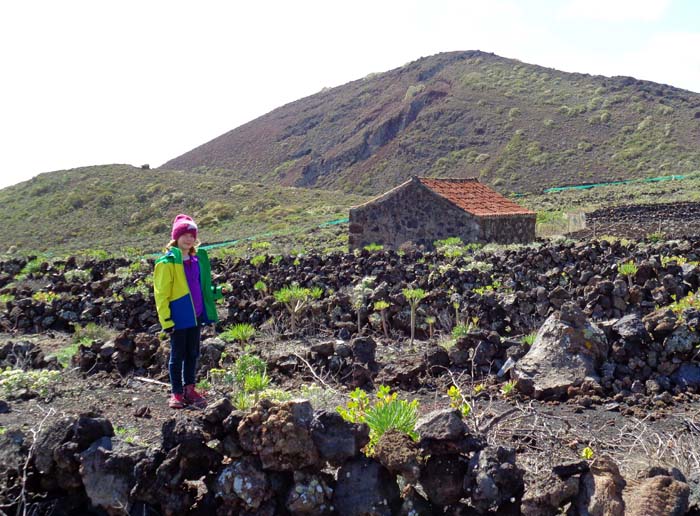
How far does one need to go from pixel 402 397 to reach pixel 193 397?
68.0 inches

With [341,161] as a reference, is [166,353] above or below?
below

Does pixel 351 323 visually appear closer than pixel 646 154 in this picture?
Yes

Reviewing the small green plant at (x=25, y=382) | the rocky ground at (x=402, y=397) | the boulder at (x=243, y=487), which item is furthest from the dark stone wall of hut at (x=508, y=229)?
the boulder at (x=243, y=487)

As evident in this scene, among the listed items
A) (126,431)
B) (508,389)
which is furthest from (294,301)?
(126,431)

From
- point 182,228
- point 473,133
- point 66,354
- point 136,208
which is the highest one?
point 473,133

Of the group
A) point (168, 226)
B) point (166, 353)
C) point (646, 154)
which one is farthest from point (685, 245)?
point (646, 154)

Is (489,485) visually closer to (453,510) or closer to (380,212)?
(453,510)

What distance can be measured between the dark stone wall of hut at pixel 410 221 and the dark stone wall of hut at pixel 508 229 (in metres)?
0.33

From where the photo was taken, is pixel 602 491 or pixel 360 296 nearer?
pixel 602 491

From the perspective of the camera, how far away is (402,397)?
568 centimetres

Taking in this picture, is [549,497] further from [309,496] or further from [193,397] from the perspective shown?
[193,397]

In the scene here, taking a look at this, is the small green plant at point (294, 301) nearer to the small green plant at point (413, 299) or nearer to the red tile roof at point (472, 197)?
the small green plant at point (413, 299)

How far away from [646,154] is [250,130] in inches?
2221

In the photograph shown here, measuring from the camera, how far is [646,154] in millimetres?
47438
